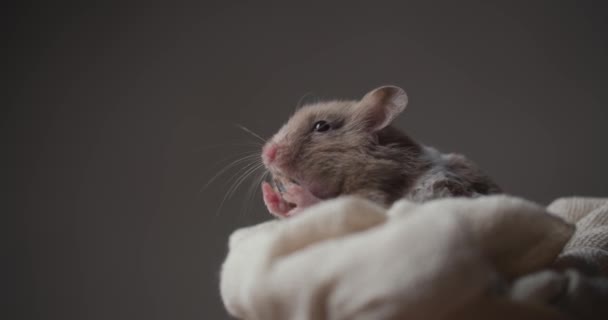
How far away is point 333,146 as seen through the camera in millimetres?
866

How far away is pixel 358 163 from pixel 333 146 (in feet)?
0.21

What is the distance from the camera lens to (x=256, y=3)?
176 cm

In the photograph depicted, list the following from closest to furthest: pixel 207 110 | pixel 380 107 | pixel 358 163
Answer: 1. pixel 358 163
2. pixel 380 107
3. pixel 207 110

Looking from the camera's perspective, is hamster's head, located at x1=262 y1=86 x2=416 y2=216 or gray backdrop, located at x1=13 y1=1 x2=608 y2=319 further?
gray backdrop, located at x1=13 y1=1 x2=608 y2=319

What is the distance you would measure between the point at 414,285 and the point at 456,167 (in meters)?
0.49

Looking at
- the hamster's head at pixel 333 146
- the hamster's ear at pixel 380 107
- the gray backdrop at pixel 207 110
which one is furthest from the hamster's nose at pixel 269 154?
the gray backdrop at pixel 207 110

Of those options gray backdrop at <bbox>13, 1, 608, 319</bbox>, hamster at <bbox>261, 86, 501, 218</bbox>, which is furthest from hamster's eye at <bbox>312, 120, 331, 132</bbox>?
gray backdrop at <bbox>13, 1, 608, 319</bbox>

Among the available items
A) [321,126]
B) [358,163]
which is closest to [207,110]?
[321,126]

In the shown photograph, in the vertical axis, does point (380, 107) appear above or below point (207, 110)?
below

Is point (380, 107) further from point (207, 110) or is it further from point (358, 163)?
point (207, 110)

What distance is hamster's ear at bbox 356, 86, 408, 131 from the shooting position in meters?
0.92

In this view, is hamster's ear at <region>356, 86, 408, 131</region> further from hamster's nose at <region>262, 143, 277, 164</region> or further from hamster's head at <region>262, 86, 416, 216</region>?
hamster's nose at <region>262, 143, 277, 164</region>

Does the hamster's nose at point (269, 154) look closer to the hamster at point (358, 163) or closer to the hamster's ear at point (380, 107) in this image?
the hamster at point (358, 163)

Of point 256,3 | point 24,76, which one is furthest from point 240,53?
point 24,76
